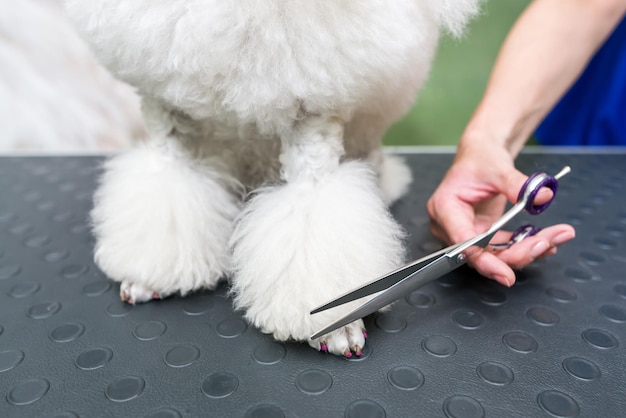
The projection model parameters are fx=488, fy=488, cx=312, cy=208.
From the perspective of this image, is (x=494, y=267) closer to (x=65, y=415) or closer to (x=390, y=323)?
(x=390, y=323)

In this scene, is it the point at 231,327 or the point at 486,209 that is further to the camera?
the point at 486,209

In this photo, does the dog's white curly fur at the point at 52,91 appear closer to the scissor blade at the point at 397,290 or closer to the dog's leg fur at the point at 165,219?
the dog's leg fur at the point at 165,219

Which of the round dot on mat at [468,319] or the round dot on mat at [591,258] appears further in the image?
the round dot on mat at [591,258]

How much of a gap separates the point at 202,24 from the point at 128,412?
1.26 feet

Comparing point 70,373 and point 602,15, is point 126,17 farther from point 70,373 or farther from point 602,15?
point 602,15

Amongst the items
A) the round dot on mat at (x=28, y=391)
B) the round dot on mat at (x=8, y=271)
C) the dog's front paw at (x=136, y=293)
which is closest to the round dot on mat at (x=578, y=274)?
the dog's front paw at (x=136, y=293)

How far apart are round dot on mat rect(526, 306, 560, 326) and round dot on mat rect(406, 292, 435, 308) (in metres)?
0.11

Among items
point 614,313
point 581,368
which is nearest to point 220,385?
point 581,368

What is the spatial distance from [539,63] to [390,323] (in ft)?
1.70

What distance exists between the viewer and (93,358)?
0.53m

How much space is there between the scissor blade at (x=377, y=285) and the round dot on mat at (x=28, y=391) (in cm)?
28

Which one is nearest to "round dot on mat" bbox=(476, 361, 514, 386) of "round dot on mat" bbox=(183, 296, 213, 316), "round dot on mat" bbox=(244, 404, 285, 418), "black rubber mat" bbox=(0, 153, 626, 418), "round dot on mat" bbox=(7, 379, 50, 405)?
"black rubber mat" bbox=(0, 153, 626, 418)

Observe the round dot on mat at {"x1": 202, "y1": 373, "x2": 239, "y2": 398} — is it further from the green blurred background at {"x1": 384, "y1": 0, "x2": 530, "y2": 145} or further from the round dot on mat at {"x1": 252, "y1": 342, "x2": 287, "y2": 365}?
the green blurred background at {"x1": 384, "y1": 0, "x2": 530, "y2": 145}

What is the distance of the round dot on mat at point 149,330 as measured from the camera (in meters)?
0.57
